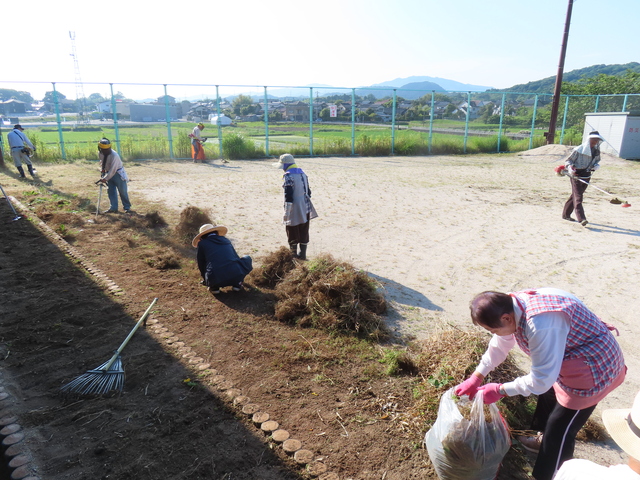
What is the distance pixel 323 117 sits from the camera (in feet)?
69.8

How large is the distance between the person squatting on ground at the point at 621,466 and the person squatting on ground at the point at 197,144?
18.1 m

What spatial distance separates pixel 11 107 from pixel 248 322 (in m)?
21.1

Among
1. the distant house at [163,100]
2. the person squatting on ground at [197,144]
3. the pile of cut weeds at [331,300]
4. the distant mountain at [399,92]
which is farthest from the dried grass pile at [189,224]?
the distant mountain at [399,92]

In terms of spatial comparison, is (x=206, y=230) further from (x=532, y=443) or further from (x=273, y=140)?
(x=273, y=140)

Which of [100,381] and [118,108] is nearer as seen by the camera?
[100,381]

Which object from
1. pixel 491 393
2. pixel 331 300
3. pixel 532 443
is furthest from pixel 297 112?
pixel 491 393

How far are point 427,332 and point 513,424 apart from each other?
5.16 ft

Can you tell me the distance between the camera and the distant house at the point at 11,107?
756 inches

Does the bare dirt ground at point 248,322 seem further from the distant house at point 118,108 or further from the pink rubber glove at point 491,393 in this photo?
the distant house at point 118,108

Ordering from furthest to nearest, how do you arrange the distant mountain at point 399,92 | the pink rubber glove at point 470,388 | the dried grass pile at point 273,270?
the distant mountain at point 399,92, the dried grass pile at point 273,270, the pink rubber glove at point 470,388

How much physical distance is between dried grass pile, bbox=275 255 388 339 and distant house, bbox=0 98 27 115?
1974cm

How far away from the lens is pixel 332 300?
4945 mm

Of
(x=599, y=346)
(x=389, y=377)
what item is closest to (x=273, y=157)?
(x=389, y=377)

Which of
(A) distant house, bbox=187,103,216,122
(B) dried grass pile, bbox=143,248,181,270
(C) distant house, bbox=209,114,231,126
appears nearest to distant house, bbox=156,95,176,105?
(A) distant house, bbox=187,103,216,122
